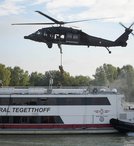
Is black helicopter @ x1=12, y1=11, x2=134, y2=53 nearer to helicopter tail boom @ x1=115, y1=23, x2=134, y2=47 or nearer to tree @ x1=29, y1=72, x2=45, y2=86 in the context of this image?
helicopter tail boom @ x1=115, y1=23, x2=134, y2=47

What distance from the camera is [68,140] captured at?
40.6 m

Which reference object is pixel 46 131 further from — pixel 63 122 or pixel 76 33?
pixel 76 33

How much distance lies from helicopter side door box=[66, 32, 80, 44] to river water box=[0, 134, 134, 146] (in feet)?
27.6

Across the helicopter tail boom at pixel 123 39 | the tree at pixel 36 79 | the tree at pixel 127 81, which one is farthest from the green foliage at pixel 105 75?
the helicopter tail boom at pixel 123 39

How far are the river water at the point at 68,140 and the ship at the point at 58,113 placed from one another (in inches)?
36.7

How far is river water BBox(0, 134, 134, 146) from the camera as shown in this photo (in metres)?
38.6

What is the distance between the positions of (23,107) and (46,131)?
3.00 m

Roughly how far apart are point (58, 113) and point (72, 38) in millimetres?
6887

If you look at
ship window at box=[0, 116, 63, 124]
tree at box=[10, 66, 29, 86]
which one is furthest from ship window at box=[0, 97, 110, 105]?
tree at box=[10, 66, 29, 86]

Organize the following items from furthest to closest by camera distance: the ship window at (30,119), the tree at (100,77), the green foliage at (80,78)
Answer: the tree at (100,77), the green foliage at (80,78), the ship window at (30,119)

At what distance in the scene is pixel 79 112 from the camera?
43438mm

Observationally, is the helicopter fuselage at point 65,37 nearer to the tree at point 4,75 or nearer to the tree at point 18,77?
the tree at point 4,75

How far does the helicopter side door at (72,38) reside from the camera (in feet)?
138

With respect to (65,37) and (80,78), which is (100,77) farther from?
(65,37)
